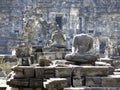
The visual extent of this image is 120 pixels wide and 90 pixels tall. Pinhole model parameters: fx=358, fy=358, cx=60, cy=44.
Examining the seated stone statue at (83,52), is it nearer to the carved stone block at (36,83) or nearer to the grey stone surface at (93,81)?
the grey stone surface at (93,81)

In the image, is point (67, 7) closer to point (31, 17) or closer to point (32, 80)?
point (31, 17)

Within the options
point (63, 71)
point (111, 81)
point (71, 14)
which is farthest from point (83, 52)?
point (71, 14)

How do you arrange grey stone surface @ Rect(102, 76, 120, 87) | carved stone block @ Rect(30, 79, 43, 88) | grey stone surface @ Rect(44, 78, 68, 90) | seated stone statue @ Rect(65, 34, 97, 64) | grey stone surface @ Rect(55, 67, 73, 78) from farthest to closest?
seated stone statue @ Rect(65, 34, 97, 64) < carved stone block @ Rect(30, 79, 43, 88) < grey stone surface @ Rect(55, 67, 73, 78) < grey stone surface @ Rect(102, 76, 120, 87) < grey stone surface @ Rect(44, 78, 68, 90)

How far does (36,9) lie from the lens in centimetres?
3297

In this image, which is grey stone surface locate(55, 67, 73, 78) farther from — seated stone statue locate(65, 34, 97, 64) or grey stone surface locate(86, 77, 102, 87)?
seated stone statue locate(65, 34, 97, 64)

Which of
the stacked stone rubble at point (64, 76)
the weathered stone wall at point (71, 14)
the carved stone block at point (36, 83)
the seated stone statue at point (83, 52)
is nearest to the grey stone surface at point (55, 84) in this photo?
the stacked stone rubble at point (64, 76)

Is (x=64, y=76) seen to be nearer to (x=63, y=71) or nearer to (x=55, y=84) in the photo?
(x=63, y=71)

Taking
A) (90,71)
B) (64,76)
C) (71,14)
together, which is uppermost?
(71,14)

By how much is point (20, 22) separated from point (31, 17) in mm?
2722

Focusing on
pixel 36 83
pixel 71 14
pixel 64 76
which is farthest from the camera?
pixel 71 14

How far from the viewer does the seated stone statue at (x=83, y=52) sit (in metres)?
9.39

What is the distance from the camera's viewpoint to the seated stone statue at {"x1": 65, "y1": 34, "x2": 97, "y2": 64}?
9.39 metres

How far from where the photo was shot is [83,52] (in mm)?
9594

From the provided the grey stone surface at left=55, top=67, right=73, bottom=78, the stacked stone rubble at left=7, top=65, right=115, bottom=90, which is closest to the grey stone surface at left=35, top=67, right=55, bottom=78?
the stacked stone rubble at left=7, top=65, right=115, bottom=90
